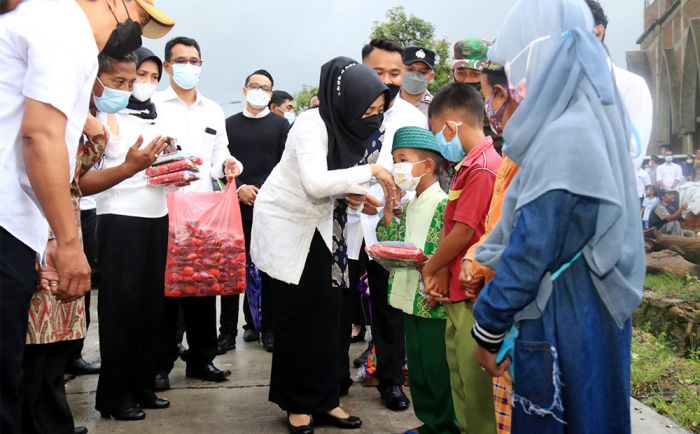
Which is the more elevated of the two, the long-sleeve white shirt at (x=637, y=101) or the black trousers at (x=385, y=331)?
the long-sleeve white shirt at (x=637, y=101)

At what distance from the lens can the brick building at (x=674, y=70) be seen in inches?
949

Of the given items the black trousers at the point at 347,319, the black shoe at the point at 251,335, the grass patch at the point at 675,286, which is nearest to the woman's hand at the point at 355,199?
the black trousers at the point at 347,319

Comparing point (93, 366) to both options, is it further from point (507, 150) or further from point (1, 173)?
point (507, 150)

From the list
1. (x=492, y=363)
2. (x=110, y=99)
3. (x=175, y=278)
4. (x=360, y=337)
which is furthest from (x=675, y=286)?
(x=110, y=99)

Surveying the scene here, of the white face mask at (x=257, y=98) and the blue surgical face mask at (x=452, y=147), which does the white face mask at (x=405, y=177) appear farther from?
the white face mask at (x=257, y=98)

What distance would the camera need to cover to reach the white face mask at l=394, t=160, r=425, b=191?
3.56m

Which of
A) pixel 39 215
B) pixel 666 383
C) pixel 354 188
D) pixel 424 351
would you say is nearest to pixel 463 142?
pixel 354 188

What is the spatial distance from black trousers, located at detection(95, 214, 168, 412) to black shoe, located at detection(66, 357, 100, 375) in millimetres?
988

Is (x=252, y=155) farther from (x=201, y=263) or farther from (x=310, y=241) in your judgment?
(x=310, y=241)

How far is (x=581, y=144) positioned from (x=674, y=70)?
2744 centimetres

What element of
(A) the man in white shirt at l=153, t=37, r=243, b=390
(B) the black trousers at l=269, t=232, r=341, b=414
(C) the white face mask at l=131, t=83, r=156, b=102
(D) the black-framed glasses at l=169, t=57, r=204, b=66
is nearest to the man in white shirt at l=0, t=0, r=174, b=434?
(B) the black trousers at l=269, t=232, r=341, b=414

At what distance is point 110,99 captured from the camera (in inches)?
134

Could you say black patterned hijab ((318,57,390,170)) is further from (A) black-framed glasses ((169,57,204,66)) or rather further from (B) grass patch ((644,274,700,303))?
(B) grass patch ((644,274,700,303))

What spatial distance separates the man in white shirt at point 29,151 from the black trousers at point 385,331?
→ 2.56 metres
